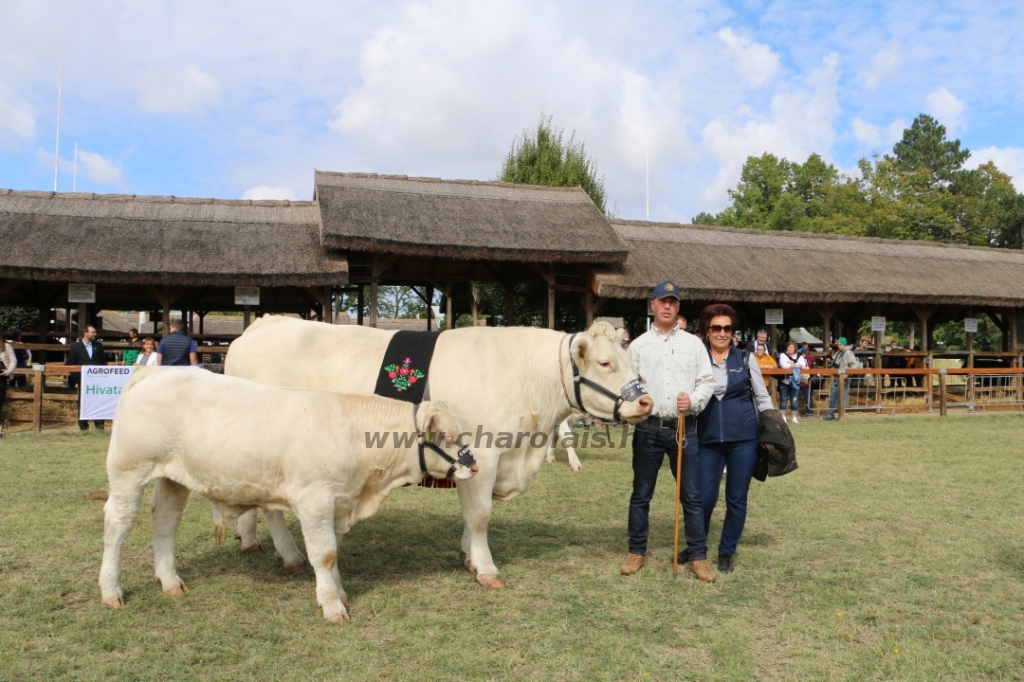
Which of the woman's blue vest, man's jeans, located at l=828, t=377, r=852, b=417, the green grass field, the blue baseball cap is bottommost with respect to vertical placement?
the green grass field

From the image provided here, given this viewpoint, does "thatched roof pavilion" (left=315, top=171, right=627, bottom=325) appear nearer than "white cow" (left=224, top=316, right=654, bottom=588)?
No

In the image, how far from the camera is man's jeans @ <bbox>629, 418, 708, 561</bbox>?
5078mm

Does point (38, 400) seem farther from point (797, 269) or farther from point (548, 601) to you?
point (797, 269)

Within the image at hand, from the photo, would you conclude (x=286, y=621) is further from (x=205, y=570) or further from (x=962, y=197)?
(x=962, y=197)

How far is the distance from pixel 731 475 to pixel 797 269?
15.2 m

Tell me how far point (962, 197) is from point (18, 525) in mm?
54902

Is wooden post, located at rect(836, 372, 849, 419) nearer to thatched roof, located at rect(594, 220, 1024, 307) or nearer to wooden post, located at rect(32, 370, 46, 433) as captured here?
thatched roof, located at rect(594, 220, 1024, 307)

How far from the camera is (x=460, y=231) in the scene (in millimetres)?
15578

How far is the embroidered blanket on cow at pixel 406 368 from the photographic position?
5051mm

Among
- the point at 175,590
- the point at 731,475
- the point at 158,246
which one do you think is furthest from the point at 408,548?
the point at 158,246

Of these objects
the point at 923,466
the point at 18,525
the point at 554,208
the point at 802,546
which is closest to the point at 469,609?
the point at 802,546

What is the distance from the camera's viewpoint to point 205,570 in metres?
5.11

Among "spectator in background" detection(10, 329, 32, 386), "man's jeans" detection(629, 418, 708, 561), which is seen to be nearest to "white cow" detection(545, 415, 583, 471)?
"man's jeans" detection(629, 418, 708, 561)

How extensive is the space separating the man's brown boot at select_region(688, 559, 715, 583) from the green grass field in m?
0.10
